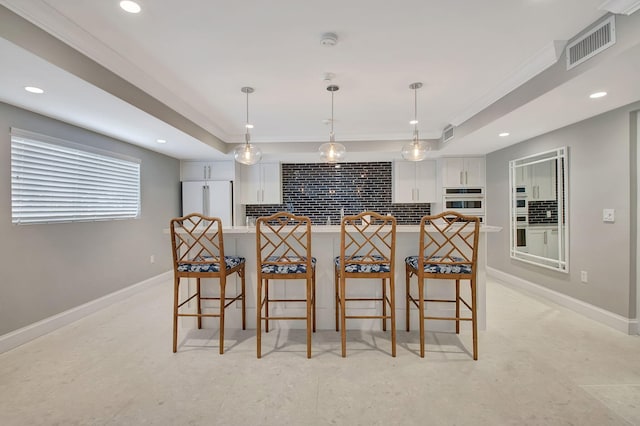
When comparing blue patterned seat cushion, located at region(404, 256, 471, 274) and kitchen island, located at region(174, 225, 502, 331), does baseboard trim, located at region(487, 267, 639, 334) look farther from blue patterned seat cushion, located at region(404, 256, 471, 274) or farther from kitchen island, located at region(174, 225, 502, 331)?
blue patterned seat cushion, located at region(404, 256, 471, 274)

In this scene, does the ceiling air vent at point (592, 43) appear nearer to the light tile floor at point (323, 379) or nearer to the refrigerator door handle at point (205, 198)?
the light tile floor at point (323, 379)

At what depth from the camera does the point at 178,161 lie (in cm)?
571

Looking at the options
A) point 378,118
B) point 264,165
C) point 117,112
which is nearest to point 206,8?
point 117,112

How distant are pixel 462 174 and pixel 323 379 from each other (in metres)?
4.65

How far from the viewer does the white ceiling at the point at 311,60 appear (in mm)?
2006

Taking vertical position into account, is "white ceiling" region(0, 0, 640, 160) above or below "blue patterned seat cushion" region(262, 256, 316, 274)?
above

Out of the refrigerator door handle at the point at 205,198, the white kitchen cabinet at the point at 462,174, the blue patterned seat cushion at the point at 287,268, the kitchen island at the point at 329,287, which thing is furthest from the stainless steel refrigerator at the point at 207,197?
the white kitchen cabinet at the point at 462,174

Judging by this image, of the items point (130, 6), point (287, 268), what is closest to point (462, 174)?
point (287, 268)

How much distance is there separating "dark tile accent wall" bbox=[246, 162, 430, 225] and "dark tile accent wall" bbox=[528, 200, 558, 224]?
6.41ft

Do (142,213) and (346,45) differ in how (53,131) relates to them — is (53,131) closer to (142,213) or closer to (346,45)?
(142,213)

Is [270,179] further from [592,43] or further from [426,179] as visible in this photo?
[592,43]

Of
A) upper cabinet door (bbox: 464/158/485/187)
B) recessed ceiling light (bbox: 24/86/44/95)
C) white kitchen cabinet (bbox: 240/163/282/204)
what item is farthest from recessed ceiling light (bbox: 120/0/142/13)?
upper cabinet door (bbox: 464/158/485/187)

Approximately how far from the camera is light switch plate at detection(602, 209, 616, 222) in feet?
10.3

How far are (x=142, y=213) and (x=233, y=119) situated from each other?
77.6 inches
